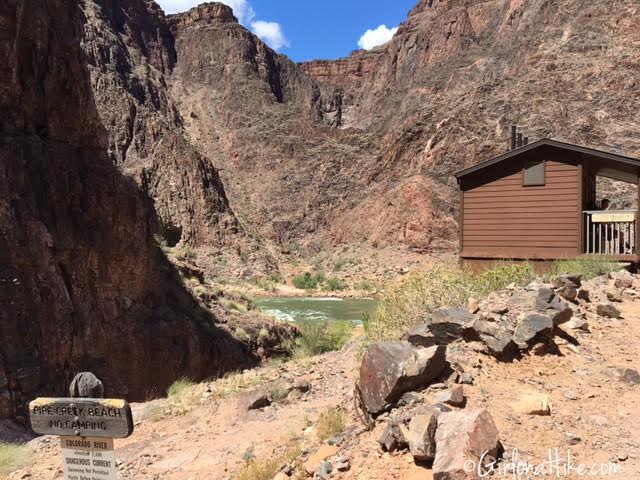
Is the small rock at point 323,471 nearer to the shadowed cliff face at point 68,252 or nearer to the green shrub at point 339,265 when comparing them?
the shadowed cliff face at point 68,252

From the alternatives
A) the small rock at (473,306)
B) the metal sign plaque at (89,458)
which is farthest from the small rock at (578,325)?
the metal sign plaque at (89,458)

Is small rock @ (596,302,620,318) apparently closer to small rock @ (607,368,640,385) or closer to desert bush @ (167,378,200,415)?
small rock @ (607,368,640,385)

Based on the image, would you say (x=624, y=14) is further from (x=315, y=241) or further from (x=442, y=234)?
(x=315, y=241)

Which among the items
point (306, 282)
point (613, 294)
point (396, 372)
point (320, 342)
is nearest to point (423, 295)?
point (613, 294)

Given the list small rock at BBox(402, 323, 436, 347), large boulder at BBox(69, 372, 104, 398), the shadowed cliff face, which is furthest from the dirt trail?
the shadowed cliff face

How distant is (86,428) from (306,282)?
129 ft

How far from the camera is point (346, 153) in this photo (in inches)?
2414

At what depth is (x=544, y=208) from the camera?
44.7 feet

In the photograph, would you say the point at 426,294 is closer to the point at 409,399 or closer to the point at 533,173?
the point at 409,399

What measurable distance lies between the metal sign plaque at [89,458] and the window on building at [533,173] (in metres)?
12.3

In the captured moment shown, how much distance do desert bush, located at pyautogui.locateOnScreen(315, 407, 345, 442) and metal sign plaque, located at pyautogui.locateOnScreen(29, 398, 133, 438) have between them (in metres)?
2.44

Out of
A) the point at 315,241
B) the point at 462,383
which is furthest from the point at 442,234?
the point at 462,383

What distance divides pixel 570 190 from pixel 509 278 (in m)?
5.46

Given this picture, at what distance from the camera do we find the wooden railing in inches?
488
